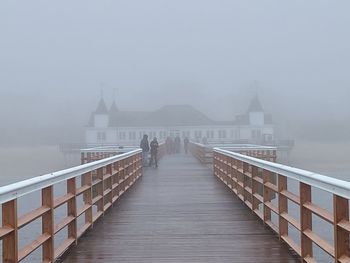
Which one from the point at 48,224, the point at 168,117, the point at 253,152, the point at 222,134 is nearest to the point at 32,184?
the point at 48,224

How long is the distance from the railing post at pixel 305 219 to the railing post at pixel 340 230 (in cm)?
102

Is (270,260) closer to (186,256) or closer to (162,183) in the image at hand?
(186,256)

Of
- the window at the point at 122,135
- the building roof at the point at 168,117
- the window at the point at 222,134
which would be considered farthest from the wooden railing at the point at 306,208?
the building roof at the point at 168,117

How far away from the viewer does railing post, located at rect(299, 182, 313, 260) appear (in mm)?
6246

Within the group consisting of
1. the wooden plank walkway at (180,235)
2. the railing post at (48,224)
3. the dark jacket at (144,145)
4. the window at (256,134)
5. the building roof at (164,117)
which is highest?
the building roof at (164,117)

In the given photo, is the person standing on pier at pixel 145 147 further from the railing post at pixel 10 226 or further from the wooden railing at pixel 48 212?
the railing post at pixel 10 226

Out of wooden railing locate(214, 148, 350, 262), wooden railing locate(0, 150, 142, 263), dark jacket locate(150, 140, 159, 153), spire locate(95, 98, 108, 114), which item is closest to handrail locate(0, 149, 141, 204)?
wooden railing locate(0, 150, 142, 263)

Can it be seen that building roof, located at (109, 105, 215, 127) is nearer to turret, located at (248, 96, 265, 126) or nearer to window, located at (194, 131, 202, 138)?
window, located at (194, 131, 202, 138)

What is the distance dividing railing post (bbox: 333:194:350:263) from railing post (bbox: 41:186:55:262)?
2900 mm

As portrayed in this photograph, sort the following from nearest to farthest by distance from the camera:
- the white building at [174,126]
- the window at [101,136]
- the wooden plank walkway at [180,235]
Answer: the wooden plank walkway at [180,235] < the white building at [174,126] < the window at [101,136]

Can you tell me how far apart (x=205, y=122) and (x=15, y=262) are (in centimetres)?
10054

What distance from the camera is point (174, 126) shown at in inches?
3986

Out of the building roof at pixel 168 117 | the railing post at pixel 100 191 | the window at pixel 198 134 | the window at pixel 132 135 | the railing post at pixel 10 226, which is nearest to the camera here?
the railing post at pixel 10 226

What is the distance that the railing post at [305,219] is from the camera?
20.5 ft
